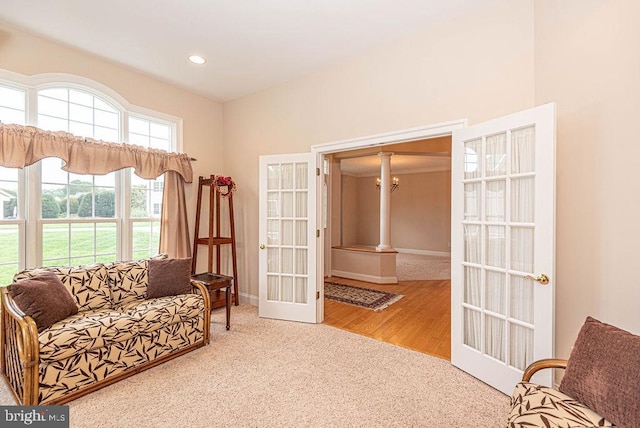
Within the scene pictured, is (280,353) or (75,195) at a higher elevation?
(75,195)

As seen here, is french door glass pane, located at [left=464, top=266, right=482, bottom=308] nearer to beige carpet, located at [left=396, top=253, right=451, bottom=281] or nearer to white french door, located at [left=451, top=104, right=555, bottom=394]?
white french door, located at [left=451, top=104, right=555, bottom=394]

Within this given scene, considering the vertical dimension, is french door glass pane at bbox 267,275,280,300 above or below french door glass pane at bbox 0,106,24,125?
below

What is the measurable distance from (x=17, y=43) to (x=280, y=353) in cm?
386

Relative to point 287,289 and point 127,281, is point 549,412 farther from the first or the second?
point 127,281

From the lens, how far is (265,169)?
371 centimetres

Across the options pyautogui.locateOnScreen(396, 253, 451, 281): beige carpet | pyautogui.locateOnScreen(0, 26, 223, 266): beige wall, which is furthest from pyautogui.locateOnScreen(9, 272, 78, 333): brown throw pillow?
pyautogui.locateOnScreen(396, 253, 451, 281): beige carpet

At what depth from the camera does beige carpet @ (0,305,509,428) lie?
1857 mm

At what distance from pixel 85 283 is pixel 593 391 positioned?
3632 mm

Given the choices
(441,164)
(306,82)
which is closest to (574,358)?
(306,82)

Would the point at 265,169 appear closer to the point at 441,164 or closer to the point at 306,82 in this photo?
the point at 306,82

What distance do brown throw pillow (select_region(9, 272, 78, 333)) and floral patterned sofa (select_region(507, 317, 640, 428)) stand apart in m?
2.99

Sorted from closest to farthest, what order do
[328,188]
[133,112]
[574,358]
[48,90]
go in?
[574,358] < [48,90] < [133,112] < [328,188]

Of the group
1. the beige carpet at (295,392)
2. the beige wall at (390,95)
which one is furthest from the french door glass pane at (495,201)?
the beige carpet at (295,392)

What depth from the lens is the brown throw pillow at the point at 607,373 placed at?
1.18m
